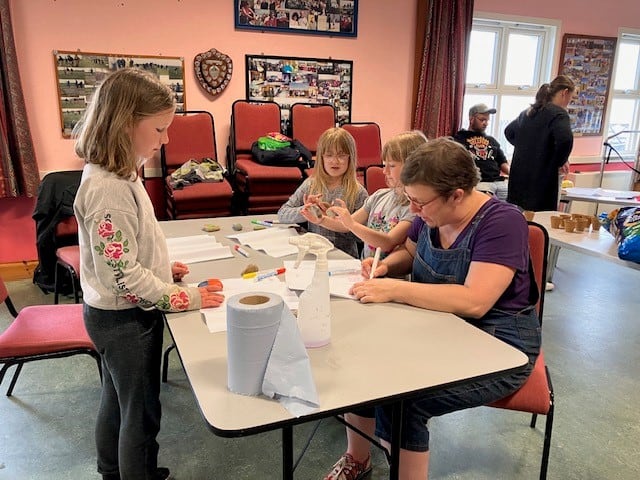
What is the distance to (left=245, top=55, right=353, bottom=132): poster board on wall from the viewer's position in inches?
161

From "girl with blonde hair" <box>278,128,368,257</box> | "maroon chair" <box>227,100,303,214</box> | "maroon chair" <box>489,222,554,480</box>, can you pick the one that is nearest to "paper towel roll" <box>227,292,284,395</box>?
"maroon chair" <box>489,222,554,480</box>

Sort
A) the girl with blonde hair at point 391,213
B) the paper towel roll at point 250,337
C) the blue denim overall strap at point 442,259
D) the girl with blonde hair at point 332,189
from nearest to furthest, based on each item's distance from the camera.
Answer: the paper towel roll at point 250,337 < the blue denim overall strap at point 442,259 < the girl with blonde hair at point 391,213 < the girl with blonde hair at point 332,189

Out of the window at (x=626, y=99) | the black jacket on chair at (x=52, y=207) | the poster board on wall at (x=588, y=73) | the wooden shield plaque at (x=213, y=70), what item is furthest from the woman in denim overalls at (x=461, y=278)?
the window at (x=626, y=99)

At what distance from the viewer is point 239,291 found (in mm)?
1465

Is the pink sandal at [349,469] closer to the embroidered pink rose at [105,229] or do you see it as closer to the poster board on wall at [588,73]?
the embroidered pink rose at [105,229]

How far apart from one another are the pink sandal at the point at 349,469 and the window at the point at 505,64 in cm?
397

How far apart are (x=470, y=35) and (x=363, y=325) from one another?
4.10 meters

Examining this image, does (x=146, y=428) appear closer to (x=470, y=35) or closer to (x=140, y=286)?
(x=140, y=286)

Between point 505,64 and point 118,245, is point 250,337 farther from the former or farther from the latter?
point 505,64

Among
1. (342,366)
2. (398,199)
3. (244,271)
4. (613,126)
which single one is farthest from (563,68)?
(342,366)

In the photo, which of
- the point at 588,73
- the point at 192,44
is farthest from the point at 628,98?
the point at 192,44

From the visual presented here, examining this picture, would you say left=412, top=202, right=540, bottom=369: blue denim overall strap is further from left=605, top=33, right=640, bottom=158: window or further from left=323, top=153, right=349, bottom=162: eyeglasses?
left=605, top=33, right=640, bottom=158: window

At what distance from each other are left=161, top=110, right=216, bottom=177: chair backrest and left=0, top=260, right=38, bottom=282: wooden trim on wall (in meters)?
1.15

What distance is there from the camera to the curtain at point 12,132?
126 inches
